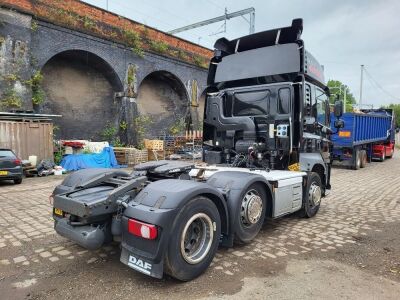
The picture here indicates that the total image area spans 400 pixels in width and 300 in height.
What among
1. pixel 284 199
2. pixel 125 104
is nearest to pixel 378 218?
pixel 284 199

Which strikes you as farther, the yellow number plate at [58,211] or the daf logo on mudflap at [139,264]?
the yellow number plate at [58,211]

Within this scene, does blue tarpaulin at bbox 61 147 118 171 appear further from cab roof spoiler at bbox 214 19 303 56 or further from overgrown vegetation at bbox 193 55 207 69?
overgrown vegetation at bbox 193 55 207 69

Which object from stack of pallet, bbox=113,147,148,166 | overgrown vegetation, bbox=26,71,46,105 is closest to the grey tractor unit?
stack of pallet, bbox=113,147,148,166

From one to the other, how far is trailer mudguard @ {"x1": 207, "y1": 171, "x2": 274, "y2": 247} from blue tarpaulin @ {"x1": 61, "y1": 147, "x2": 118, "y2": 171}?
9807 mm

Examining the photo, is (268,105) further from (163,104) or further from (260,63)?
(163,104)

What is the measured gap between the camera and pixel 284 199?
4.96 m

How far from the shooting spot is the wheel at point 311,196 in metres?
5.75

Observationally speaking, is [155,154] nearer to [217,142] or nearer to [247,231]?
[217,142]

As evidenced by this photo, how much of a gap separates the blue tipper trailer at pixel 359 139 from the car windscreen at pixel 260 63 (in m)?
8.89

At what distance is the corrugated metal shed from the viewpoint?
38.2ft

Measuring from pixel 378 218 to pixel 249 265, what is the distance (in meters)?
3.56

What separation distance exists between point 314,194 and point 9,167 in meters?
8.82

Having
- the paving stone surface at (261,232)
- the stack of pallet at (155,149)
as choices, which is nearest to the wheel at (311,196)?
the paving stone surface at (261,232)

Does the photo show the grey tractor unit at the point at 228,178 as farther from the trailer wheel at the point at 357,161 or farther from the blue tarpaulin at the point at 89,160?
the trailer wheel at the point at 357,161
